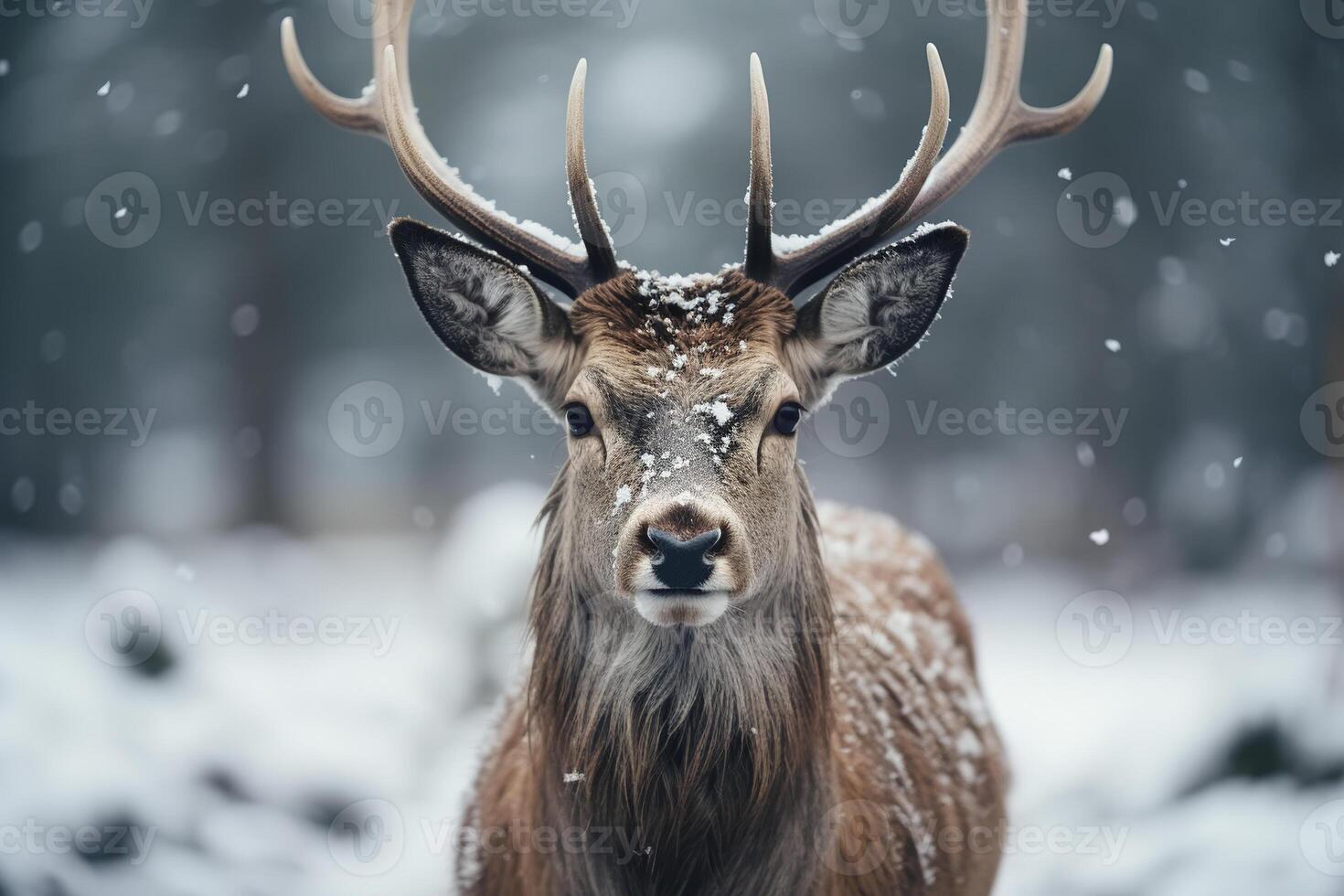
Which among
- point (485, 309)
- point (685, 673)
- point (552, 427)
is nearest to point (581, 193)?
point (485, 309)

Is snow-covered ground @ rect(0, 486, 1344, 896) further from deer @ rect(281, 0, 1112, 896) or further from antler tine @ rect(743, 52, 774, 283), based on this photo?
antler tine @ rect(743, 52, 774, 283)

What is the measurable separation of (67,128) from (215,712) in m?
3.84

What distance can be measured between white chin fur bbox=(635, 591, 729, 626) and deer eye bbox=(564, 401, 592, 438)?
554 millimetres

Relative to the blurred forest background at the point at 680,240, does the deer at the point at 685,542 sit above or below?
below

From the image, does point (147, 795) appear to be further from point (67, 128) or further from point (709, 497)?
point (709, 497)

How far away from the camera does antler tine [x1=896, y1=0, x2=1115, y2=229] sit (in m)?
3.55

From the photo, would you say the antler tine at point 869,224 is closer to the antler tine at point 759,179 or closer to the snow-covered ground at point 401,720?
the antler tine at point 759,179

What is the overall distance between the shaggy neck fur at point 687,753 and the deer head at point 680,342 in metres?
0.14

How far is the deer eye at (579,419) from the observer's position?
2.90 metres

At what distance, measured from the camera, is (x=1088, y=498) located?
31.5 feet

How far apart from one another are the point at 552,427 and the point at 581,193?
662cm

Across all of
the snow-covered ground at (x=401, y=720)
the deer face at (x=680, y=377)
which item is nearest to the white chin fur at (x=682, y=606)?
the deer face at (x=680, y=377)

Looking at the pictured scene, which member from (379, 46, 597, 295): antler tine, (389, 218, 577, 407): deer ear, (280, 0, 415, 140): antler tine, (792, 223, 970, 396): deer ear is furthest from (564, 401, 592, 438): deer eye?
(280, 0, 415, 140): antler tine

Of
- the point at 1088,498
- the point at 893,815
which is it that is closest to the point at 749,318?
the point at 893,815
